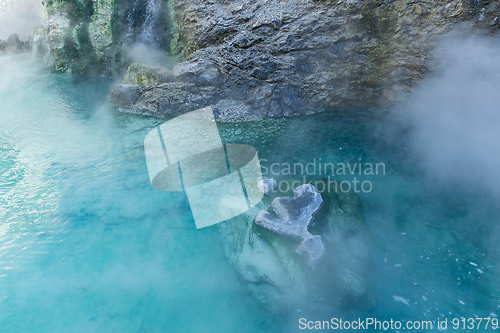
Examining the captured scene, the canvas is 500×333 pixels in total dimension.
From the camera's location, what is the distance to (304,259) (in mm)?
2662

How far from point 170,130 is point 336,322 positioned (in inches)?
178

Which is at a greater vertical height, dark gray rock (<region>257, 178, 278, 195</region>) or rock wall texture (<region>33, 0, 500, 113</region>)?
rock wall texture (<region>33, 0, 500, 113</region>)

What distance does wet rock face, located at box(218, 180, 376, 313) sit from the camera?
2424 millimetres

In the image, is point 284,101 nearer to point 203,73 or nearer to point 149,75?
point 203,73

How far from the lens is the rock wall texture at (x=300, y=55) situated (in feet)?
17.4

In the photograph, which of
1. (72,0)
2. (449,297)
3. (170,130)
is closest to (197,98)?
(170,130)

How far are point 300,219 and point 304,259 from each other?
→ 0.49 m

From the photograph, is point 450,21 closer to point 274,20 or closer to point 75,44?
point 274,20

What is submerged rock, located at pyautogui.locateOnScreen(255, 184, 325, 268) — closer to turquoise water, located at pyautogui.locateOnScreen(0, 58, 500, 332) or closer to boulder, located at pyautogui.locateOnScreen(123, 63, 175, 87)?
turquoise water, located at pyautogui.locateOnScreen(0, 58, 500, 332)

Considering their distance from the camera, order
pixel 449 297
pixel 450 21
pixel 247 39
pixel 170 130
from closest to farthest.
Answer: pixel 449 297 < pixel 450 21 < pixel 170 130 < pixel 247 39

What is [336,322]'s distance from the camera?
230 centimetres
